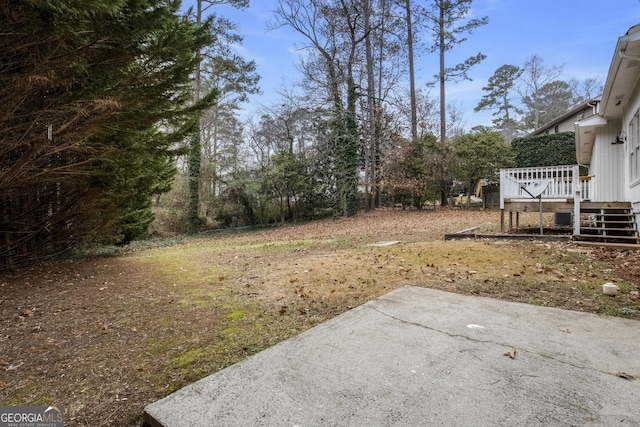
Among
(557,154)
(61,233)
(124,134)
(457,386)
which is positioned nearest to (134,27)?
(124,134)

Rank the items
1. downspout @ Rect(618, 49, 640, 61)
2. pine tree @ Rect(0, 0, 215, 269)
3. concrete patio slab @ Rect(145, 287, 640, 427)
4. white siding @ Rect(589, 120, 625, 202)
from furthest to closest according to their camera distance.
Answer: white siding @ Rect(589, 120, 625, 202)
downspout @ Rect(618, 49, 640, 61)
pine tree @ Rect(0, 0, 215, 269)
concrete patio slab @ Rect(145, 287, 640, 427)

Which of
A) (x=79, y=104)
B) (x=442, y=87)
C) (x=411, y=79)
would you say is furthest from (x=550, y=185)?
(x=442, y=87)

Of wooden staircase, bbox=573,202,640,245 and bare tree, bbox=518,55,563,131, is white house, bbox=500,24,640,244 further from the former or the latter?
bare tree, bbox=518,55,563,131

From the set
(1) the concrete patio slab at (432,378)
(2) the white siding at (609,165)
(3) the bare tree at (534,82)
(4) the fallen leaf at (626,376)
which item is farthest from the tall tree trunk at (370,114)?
(3) the bare tree at (534,82)

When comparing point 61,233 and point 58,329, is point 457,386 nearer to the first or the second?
point 58,329

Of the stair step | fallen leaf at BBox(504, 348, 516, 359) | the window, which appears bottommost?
fallen leaf at BBox(504, 348, 516, 359)

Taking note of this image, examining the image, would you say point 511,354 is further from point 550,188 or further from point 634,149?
point 634,149

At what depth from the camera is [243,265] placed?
5.85m

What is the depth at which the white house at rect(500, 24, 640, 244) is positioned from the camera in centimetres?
614

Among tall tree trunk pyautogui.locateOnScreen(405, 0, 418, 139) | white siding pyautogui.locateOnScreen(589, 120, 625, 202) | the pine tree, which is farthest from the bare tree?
the pine tree

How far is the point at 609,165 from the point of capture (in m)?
8.61

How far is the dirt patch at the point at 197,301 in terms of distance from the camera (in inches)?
80.1

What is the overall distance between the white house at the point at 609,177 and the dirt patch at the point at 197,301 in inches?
58.2

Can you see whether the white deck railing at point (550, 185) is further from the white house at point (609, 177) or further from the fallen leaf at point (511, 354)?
the fallen leaf at point (511, 354)
